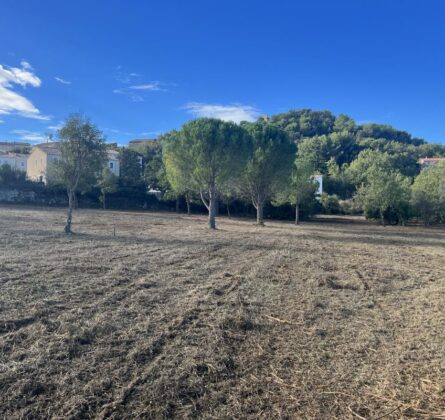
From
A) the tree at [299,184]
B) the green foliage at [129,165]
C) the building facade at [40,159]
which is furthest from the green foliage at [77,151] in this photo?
the building facade at [40,159]

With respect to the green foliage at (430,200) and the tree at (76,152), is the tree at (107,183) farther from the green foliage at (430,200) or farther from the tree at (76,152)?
the green foliage at (430,200)

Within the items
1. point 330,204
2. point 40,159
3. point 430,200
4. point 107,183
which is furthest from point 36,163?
point 430,200

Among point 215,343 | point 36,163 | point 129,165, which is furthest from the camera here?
point 36,163

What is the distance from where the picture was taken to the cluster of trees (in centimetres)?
1819

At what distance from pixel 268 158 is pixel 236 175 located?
4609 millimetres

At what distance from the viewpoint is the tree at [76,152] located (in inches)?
678

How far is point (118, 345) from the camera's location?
436 cm

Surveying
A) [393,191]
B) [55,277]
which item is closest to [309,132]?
[393,191]

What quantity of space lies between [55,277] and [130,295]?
2.26m

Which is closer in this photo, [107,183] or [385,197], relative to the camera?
[385,197]

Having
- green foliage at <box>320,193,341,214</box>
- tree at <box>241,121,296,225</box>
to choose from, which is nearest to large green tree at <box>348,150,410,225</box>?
green foliage at <box>320,193,341,214</box>

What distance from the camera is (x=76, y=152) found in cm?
1761

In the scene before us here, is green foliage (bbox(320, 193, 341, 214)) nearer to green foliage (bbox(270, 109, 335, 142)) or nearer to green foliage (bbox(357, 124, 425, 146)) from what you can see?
green foliage (bbox(270, 109, 335, 142))

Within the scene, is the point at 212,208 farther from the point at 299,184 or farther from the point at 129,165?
the point at 129,165
